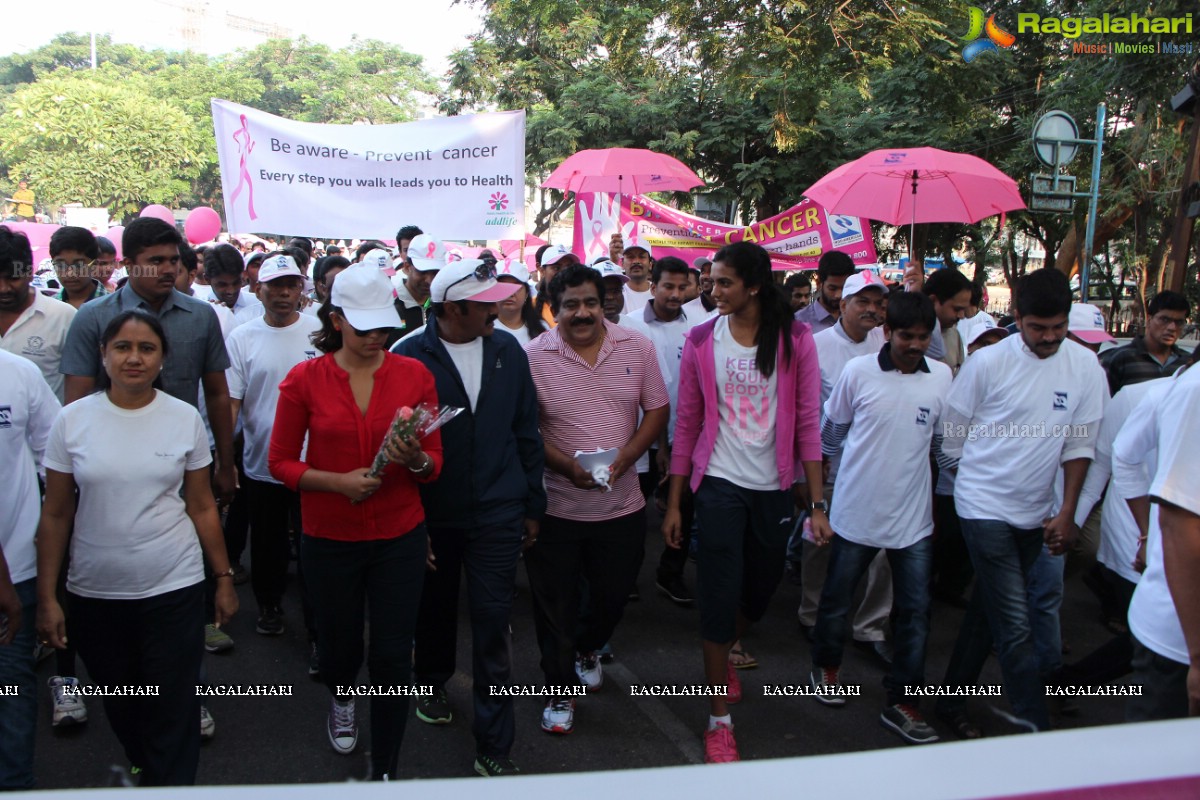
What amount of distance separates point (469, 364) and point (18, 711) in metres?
1.77

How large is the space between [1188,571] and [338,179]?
254 inches

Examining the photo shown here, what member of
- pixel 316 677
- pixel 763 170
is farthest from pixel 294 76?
pixel 316 677

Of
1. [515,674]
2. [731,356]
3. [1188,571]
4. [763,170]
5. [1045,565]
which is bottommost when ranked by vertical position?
[515,674]

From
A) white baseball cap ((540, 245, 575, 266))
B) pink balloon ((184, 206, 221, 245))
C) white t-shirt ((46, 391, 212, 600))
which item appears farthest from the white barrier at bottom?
pink balloon ((184, 206, 221, 245))

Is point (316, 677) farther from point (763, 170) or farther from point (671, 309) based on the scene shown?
point (763, 170)

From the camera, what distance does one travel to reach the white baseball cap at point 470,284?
341cm

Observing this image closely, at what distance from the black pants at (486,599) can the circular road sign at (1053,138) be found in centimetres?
727

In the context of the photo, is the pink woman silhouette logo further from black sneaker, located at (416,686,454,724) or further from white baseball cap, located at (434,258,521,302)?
black sneaker, located at (416,686,454,724)

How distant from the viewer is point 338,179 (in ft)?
23.9

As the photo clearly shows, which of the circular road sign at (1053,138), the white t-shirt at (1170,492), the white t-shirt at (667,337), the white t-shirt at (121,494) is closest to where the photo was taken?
the white t-shirt at (1170,492)

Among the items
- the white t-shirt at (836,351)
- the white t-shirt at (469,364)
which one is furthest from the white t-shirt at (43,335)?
the white t-shirt at (836,351)

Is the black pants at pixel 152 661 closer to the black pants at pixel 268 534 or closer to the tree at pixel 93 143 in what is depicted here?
the black pants at pixel 268 534

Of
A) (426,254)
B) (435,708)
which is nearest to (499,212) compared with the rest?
(426,254)

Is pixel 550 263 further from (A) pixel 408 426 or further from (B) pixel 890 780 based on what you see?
(B) pixel 890 780
